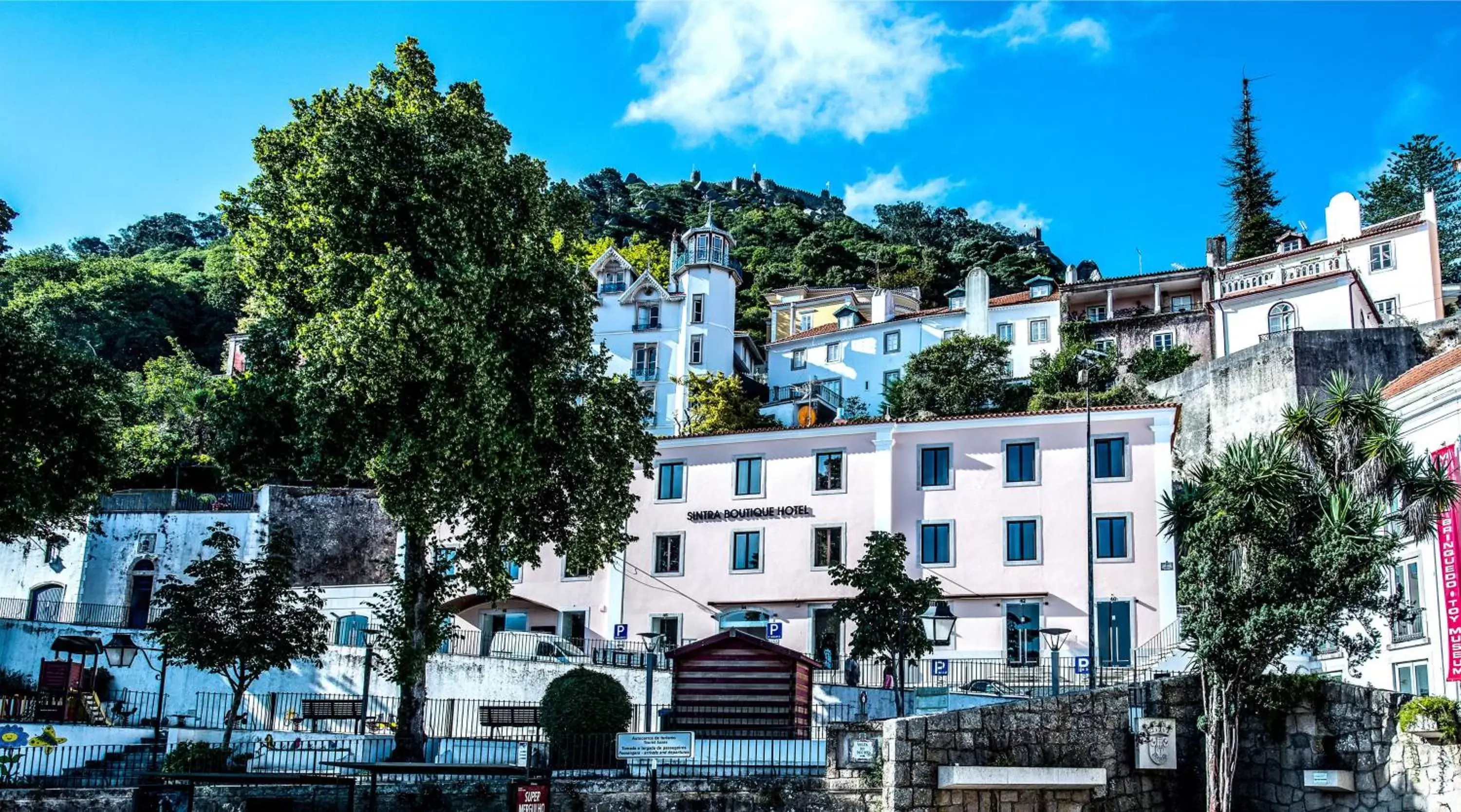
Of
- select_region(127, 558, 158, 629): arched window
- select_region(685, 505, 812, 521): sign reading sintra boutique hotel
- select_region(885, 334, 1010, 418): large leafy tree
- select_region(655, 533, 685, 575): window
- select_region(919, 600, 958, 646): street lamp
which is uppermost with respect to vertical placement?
select_region(885, 334, 1010, 418): large leafy tree

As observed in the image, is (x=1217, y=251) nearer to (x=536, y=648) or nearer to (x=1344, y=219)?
(x=1344, y=219)

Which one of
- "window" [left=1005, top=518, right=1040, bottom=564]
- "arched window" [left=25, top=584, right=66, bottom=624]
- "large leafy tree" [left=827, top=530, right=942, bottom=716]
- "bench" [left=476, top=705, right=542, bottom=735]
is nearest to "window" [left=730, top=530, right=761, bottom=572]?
"window" [left=1005, top=518, right=1040, bottom=564]

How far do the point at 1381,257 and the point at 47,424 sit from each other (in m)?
55.6

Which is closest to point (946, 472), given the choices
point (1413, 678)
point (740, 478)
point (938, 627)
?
point (938, 627)

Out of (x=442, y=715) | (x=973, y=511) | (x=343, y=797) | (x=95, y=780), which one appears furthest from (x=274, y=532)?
(x=973, y=511)

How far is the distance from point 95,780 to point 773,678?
12.6m

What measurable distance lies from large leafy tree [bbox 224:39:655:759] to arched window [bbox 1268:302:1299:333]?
36.0 meters

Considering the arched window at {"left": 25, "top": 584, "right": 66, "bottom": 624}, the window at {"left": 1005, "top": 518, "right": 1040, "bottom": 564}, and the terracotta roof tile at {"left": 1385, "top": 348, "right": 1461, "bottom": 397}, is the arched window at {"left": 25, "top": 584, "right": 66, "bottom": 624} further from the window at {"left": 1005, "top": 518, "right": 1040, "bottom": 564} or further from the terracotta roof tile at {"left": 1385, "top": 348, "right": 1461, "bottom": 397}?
the terracotta roof tile at {"left": 1385, "top": 348, "right": 1461, "bottom": 397}

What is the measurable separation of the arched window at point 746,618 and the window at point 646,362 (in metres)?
23.8

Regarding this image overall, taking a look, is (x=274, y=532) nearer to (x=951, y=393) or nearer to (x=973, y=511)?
(x=973, y=511)

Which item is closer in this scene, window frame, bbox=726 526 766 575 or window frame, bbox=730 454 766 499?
window frame, bbox=726 526 766 575

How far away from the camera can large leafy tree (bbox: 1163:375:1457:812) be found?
21609mm

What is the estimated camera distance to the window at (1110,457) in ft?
119

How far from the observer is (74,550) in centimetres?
4688
